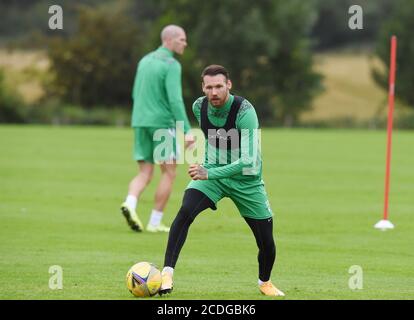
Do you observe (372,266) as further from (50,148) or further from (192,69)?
(192,69)

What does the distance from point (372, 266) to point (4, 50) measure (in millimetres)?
96605

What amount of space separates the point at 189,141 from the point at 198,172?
541 cm

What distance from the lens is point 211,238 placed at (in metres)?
15.0

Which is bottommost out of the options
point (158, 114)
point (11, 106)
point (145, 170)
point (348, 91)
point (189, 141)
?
point (11, 106)

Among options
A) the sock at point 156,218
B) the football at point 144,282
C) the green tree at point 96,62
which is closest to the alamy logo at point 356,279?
the football at point 144,282

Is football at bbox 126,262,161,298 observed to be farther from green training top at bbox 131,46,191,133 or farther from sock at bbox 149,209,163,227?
green training top at bbox 131,46,191,133

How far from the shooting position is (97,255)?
13.1 meters

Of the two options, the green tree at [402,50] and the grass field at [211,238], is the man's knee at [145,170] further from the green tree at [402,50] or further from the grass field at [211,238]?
the green tree at [402,50]

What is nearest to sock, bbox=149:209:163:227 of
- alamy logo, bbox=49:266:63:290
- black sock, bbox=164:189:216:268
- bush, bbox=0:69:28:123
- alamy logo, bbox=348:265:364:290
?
alamy logo, bbox=49:266:63:290

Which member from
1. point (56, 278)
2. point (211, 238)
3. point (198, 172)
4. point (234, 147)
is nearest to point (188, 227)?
point (198, 172)

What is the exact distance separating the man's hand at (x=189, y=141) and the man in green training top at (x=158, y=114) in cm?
33

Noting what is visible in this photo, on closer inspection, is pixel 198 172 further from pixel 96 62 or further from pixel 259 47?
pixel 259 47

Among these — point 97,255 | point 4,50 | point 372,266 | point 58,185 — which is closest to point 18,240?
point 97,255

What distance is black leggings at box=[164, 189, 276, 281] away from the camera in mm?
9930
